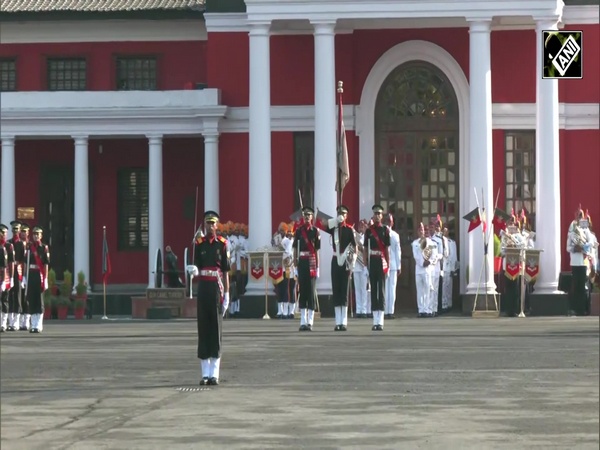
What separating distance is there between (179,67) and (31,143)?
423 centimetres

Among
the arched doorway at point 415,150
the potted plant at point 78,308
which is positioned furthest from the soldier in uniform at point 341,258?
the arched doorway at point 415,150

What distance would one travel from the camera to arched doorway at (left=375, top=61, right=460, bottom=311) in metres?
46.0

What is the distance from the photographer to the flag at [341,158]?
42281mm

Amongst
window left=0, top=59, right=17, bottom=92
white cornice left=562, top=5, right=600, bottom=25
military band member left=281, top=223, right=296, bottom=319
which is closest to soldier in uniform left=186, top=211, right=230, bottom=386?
military band member left=281, top=223, right=296, bottom=319

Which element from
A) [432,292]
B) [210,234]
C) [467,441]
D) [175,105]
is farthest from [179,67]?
[467,441]

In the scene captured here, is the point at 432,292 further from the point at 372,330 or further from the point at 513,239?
the point at 372,330

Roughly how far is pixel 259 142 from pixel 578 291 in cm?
784

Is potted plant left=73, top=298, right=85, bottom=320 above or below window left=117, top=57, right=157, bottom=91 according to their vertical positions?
below

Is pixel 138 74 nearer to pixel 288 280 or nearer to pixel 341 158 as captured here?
pixel 341 158

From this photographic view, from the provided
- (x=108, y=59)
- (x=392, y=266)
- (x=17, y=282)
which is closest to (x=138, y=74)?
(x=108, y=59)

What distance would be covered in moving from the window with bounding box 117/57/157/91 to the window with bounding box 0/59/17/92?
2609 millimetres

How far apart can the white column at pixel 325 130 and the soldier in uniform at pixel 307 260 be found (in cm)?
932

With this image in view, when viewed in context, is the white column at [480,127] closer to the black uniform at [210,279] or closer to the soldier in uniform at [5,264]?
the soldier in uniform at [5,264]

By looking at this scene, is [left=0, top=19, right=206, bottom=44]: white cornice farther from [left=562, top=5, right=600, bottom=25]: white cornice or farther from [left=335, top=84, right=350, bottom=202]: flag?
[left=562, top=5, right=600, bottom=25]: white cornice
